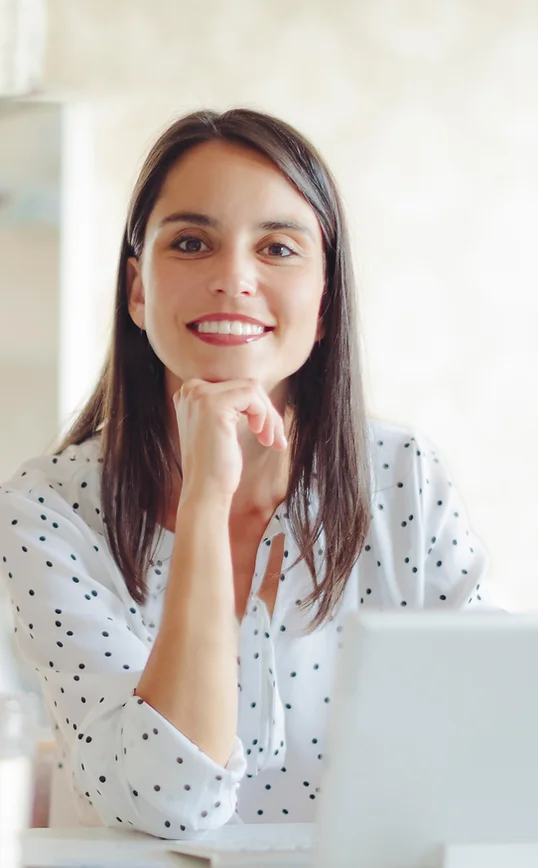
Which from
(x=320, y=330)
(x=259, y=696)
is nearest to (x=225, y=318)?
(x=320, y=330)

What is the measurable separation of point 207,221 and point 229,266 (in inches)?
2.4

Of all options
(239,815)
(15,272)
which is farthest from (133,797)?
(15,272)

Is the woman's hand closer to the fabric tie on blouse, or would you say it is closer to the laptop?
the fabric tie on blouse

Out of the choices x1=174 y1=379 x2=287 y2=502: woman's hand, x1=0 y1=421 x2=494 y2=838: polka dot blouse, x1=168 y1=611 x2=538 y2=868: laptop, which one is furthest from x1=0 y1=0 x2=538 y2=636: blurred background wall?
x1=168 y1=611 x2=538 y2=868: laptop

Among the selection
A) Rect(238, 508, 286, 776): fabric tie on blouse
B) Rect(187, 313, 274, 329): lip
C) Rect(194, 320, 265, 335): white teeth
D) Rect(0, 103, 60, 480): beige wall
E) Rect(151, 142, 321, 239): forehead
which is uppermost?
Rect(0, 103, 60, 480): beige wall

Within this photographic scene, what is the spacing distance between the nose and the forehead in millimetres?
47

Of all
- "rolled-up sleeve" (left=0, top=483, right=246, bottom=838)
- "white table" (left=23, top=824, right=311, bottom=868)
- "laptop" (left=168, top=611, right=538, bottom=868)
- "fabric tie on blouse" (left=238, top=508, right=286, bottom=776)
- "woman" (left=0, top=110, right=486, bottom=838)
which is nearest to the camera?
"laptop" (left=168, top=611, right=538, bottom=868)

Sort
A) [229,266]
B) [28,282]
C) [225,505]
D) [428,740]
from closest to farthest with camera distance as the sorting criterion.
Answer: [428,740] < [225,505] < [229,266] < [28,282]

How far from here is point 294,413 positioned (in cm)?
146

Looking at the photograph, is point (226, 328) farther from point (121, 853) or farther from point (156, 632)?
point (121, 853)

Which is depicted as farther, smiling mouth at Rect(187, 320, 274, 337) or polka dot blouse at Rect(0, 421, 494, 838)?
smiling mouth at Rect(187, 320, 274, 337)

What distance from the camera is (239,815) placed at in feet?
4.14

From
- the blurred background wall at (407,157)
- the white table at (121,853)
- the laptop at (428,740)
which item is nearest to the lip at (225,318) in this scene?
the white table at (121,853)

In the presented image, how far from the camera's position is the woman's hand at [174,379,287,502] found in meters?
1.15
